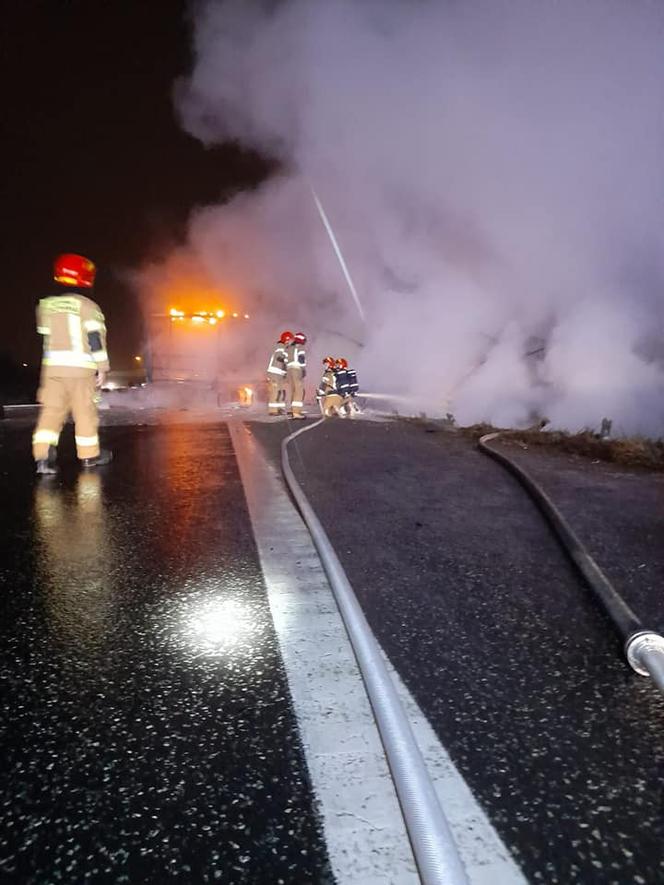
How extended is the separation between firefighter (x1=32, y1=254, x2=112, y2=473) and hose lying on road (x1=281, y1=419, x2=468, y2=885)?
3.73 metres

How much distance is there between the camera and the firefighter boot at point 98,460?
4.79 m

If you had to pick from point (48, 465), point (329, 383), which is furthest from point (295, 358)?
point (48, 465)

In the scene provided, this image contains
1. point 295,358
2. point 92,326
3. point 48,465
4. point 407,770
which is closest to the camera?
point 407,770

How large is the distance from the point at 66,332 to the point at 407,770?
189 inches

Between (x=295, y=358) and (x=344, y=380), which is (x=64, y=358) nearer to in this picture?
(x=295, y=358)

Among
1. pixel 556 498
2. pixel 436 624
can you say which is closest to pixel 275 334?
pixel 556 498

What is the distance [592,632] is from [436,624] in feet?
1.64

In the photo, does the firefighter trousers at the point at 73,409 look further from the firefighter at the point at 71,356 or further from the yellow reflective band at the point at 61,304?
the yellow reflective band at the point at 61,304

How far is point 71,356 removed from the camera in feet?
16.0

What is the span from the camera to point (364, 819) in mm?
1052

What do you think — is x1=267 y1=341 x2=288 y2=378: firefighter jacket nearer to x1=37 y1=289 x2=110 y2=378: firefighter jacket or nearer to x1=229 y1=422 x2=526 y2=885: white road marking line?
x1=37 y1=289 x2=110 y2=378: firefighter jacket

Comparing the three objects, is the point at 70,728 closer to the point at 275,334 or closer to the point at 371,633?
the point at 371,633

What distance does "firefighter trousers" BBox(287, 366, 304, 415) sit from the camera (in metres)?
→ 10.9

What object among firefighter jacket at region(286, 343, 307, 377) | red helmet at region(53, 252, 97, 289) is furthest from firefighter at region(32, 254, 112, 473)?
firefighter jacket at region(286, 343, 307, 377)
